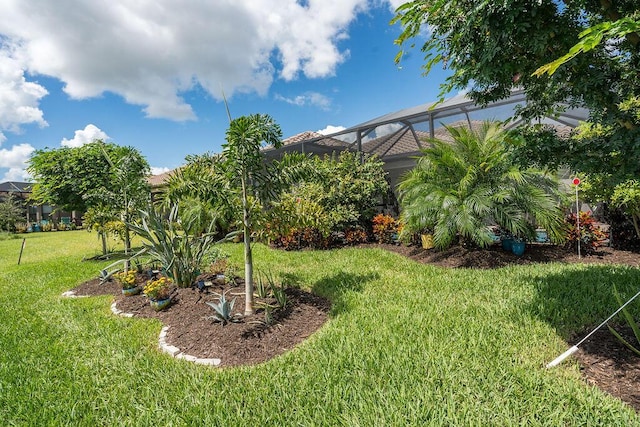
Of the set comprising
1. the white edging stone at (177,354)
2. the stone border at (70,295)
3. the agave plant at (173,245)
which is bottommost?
the white edging stone at (177,354)

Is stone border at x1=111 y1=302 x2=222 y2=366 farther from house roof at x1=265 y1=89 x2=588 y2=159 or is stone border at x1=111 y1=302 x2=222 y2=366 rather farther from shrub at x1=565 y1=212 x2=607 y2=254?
shrub at x1=565 y1=212 x2=607 y2=254

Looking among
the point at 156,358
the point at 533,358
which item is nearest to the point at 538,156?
the point at 533,358

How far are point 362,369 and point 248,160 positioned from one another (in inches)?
93.5

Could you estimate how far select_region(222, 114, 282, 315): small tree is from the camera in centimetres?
341

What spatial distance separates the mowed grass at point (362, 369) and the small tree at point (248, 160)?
1243 millimetres

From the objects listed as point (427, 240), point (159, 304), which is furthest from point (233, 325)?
point (427, 240)

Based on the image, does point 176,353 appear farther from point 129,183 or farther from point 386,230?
point 386,230

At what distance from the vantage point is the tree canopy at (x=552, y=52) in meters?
2.13

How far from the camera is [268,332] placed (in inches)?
126


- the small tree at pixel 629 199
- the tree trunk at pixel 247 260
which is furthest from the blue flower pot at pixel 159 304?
the small tree at pixel 629 199

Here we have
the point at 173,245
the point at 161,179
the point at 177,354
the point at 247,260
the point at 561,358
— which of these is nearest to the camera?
the point at 561,358

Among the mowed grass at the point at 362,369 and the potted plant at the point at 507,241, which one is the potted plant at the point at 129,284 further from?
the potted plant at the point at 507,241

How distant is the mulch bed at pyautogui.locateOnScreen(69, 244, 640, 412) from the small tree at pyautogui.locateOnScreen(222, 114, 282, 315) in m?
0.46

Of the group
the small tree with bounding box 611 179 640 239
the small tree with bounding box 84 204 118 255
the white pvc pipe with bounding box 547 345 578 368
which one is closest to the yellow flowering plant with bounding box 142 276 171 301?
the small tree with bounding box 84 204 118 255
